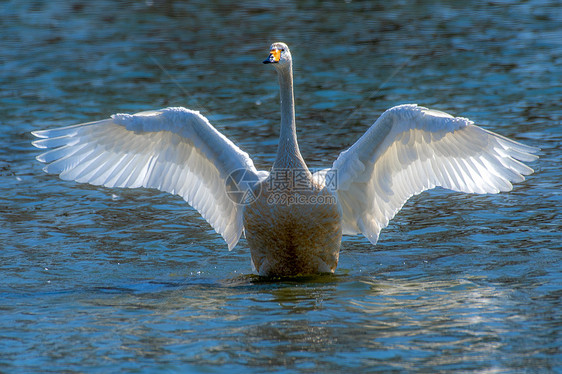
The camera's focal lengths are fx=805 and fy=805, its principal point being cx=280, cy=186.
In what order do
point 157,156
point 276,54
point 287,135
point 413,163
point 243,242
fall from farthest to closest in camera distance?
point 243,242, point 157,156, point 413,163, point 287,135, point 276,54

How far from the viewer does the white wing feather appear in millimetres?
9039

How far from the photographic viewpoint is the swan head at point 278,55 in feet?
28.6

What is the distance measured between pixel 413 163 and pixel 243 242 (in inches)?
114

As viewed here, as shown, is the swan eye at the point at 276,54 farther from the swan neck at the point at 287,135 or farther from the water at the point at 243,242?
the water at the point at 243,242

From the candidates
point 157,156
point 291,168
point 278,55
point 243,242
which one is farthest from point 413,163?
point 157,156

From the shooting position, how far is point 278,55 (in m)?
8.80

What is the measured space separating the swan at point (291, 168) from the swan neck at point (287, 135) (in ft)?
0.04

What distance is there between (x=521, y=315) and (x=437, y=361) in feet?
4.62

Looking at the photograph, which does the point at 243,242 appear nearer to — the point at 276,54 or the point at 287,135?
the point at 287,135

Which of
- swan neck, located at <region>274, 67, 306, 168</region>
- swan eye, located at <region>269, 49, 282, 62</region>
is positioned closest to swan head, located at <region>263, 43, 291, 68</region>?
swan eye, located at <region>269, 49, 282, 62</region>

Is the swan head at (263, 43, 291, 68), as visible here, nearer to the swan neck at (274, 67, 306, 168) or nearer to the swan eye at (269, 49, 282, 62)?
the swan eye at (269, 49, 282, 62)

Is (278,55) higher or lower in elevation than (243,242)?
higher

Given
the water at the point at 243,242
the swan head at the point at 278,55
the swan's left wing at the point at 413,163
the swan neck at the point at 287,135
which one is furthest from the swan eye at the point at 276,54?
the water at the point at 243,242

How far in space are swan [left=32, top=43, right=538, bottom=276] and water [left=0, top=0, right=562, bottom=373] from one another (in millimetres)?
539
